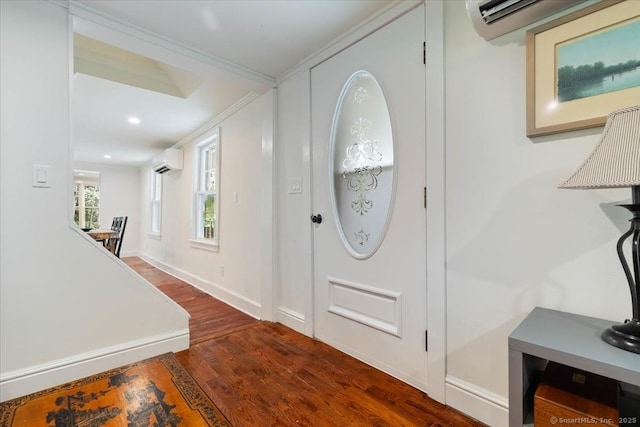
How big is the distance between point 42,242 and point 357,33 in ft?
7.62

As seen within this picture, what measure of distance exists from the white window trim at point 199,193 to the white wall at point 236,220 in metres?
0.07

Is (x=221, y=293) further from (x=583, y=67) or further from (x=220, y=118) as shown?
(x=583, y=67)

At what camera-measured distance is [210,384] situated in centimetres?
170

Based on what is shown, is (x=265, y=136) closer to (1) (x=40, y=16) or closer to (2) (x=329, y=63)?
(2) (x=329, y=63)

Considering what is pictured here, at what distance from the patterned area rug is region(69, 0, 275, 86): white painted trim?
2.19 metres

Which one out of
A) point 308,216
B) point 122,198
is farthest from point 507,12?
point 122,198

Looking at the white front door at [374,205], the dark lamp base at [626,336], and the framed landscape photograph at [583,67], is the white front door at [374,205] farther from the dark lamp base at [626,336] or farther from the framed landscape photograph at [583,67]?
the dark lamp base at [626,336]

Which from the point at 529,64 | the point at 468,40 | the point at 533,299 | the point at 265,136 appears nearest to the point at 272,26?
the point at 265,136

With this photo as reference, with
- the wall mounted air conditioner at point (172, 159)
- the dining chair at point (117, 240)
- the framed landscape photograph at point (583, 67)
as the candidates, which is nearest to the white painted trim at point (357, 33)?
the framed landscape photograph at point (583, 67)

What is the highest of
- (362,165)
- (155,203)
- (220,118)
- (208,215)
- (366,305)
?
(220,118)

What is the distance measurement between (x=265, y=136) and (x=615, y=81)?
7.72ft

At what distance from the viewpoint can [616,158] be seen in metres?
A: 0.75

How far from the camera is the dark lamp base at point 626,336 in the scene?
80 centimetres

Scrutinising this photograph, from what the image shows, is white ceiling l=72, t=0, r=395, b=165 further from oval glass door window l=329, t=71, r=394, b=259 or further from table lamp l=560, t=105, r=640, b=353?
table lamp l=560, t=105, r=640, b=353
